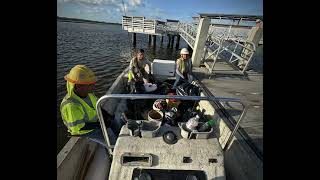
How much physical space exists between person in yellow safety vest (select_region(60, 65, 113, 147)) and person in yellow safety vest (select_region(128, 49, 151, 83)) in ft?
→ 10.2

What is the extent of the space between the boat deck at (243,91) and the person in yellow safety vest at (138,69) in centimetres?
229

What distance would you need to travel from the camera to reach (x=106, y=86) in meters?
12.2

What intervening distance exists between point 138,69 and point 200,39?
15.5 ft

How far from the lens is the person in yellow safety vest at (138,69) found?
6262 millimetres

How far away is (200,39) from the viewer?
993 centimetres

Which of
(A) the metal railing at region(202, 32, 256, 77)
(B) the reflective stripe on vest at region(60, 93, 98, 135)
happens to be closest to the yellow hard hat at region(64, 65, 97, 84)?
(B) the reflective stripe on vest at region(60, 93, 98, 135)

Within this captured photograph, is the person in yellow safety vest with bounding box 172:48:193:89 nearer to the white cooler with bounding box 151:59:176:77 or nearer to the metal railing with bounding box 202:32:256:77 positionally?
the white cooler with bounding box 151:59:176:77

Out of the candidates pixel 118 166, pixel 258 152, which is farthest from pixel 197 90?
pixel 118 166

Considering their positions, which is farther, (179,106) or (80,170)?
(179,106)

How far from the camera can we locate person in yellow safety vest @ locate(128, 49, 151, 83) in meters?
6.26
